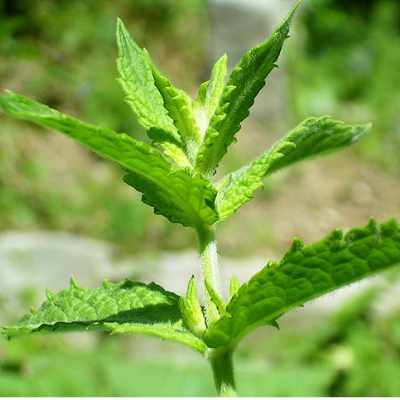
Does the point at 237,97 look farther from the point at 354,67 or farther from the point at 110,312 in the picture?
the point at 354,67

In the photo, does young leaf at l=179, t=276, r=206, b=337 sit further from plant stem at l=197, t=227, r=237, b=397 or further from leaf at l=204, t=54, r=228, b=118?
leaf at l=204, t=54, r=228, b=118

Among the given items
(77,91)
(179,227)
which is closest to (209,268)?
(179,227)

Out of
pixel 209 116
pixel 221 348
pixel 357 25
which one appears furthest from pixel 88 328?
pixel 357 25

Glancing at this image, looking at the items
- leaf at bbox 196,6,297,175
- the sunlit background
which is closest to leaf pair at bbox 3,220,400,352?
leaf at bbox 196,6,297,175

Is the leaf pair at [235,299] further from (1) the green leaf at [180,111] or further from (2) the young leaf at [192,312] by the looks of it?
(1) the green leaf at [180,111]

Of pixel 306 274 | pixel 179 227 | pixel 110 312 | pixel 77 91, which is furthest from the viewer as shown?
pixel 77 91

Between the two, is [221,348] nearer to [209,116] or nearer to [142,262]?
[209,116]
